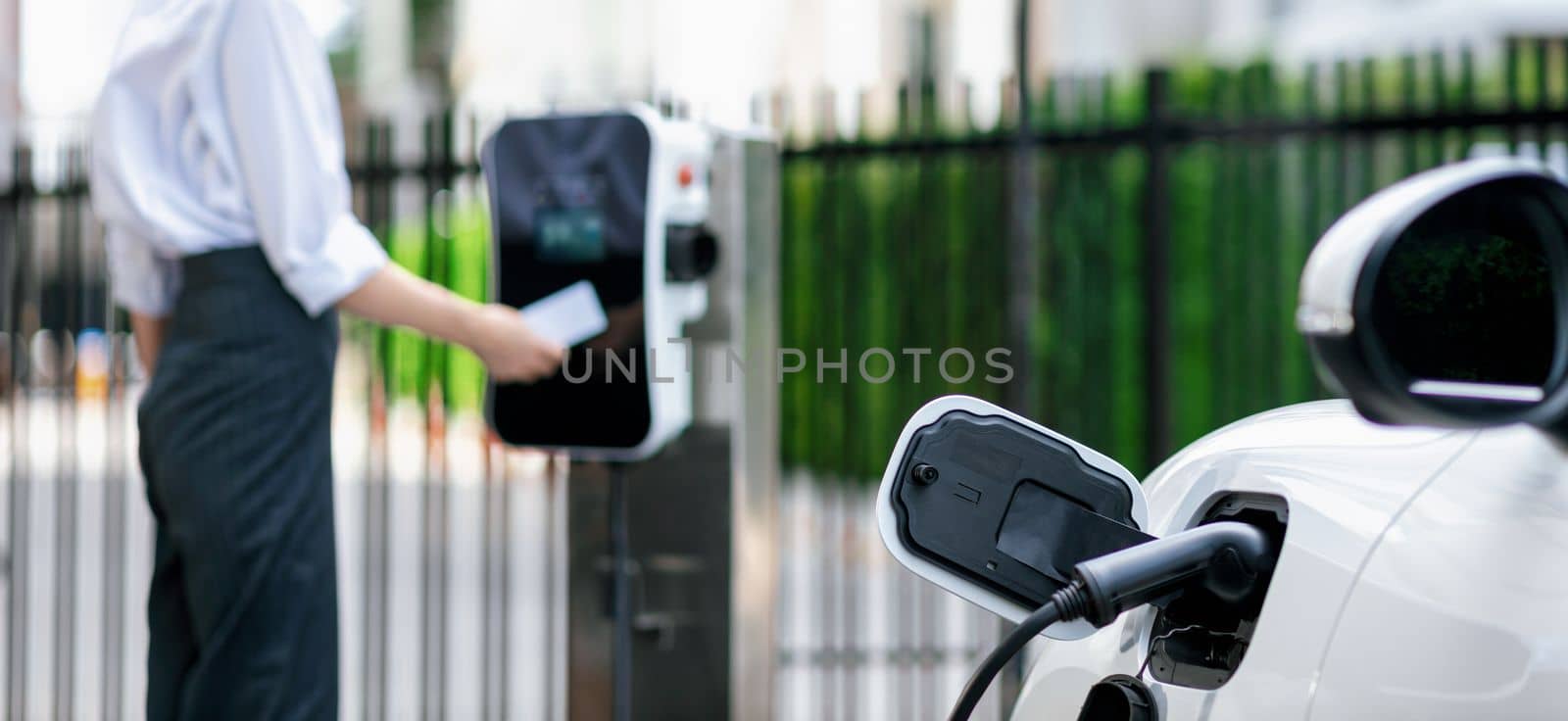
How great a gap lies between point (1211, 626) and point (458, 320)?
4.76 ft

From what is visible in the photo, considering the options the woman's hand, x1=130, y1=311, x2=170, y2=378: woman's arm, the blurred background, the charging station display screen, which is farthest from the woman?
the blurred background

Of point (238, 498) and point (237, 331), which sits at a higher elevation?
point (237, 331)

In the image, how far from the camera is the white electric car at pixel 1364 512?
0.91m

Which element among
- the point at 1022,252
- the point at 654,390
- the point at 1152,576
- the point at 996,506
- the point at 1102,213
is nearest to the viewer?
the point at 1152,576

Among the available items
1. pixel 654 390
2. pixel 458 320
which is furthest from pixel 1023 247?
pixel 458 320

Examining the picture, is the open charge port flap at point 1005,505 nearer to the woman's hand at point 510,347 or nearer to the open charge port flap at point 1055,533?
the open charge port flap at point 1055,533

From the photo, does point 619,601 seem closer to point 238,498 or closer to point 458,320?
point 458,320

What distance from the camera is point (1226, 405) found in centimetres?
398

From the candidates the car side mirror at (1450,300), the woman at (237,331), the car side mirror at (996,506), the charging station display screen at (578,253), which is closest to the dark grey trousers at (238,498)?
the woman at (237,331)

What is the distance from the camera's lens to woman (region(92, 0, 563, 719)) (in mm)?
1955

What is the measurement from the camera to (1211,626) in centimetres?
117

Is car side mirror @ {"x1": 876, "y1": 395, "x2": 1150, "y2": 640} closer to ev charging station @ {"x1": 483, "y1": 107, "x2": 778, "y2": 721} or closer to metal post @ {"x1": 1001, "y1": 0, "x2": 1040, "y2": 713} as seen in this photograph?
ev charging station @ {"x1": 483, "y1": 107, "x2": 778, "y2": 721}

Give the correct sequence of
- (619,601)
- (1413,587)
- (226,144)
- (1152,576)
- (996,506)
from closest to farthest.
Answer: (1413,587) → (1152,576) → (996,506) → (226,144) → (619,601)

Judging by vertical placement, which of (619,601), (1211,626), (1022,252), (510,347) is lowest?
(619,601)
